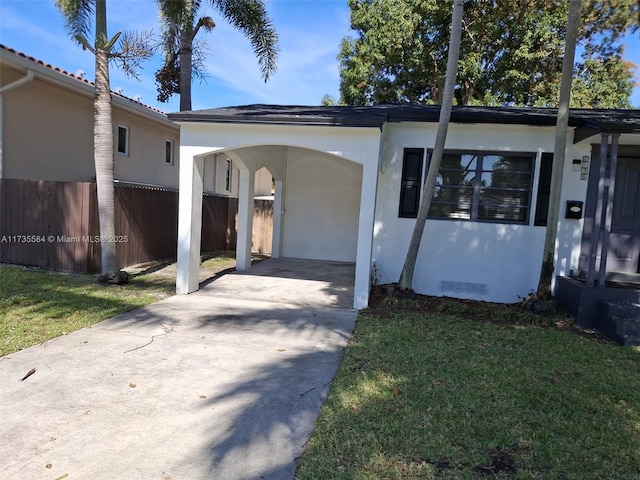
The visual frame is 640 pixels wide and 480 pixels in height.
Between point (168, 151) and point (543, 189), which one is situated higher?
point (168, 151)

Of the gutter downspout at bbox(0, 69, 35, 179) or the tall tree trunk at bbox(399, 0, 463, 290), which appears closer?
the tall tree trunk at bbox(399, 0, 463, 290)

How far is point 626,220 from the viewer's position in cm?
731

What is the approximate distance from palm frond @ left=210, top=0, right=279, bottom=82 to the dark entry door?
374 inches

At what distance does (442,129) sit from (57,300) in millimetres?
6455

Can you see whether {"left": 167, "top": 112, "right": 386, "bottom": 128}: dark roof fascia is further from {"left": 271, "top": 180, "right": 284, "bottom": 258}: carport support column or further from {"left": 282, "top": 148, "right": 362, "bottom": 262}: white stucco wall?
{"left": 282, "top": 148, "right": 362, "bottom": 262}: white stucco wall

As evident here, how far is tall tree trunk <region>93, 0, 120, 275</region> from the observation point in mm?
7527

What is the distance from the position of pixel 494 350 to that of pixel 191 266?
16.7 ft

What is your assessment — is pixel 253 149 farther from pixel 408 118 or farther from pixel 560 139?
pixel 560 139

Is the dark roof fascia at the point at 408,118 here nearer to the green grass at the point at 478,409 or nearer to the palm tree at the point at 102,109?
the palm tree at the point at 102,109

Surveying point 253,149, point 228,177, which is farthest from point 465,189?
point 228,177

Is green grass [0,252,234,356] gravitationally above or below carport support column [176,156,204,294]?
below

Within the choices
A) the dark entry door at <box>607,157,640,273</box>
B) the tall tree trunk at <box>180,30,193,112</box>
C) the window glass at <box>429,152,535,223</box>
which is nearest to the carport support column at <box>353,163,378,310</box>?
the window glass at <box>429,152,535,223</box>

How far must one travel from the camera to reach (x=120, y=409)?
11.1ft

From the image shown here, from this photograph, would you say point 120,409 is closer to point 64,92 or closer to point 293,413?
point 293,413
